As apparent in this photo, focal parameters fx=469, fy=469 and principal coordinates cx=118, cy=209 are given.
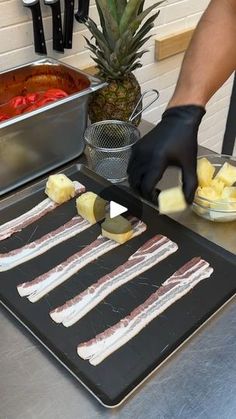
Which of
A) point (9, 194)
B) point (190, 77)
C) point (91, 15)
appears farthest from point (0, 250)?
point (91, 15)

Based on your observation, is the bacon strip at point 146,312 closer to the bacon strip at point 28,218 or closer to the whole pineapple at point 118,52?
the bacon strip at point 28,218

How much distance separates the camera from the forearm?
0.80m

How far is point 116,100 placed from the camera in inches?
38.6

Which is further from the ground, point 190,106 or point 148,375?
point 190,106

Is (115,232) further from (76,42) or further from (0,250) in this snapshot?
(76,42)

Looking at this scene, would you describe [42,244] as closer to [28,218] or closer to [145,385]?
[28,218]

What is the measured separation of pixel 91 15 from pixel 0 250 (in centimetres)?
71

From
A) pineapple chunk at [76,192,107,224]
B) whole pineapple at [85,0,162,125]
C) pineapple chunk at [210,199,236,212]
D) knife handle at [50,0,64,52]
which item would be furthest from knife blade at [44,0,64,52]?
pineapple chunk at [210,199,236,212]

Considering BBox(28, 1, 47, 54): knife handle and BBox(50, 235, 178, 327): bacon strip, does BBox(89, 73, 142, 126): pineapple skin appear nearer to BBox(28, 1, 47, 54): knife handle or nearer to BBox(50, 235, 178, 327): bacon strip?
BBox(28, 1, 47, 54): knife handle

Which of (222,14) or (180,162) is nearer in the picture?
(180,162)

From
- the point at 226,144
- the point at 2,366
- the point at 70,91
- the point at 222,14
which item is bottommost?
the point at 226,144

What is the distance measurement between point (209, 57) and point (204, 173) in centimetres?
20

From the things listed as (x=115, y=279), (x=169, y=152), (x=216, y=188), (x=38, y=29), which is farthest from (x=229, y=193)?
(x=38, y=29)

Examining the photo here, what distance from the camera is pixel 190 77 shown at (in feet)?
2.65
